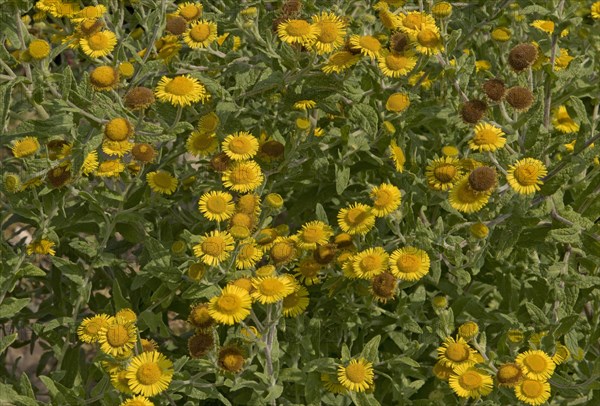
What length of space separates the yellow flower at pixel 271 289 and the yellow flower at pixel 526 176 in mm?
807

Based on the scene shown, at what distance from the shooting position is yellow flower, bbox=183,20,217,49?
2.85 meters

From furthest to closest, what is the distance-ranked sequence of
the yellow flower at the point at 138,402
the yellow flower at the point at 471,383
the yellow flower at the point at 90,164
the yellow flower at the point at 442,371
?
the yellow flower at the point at 90,164 < the yellow flower at the point at 442,371 < the yellow flower at the point at 471,383 < the yellow flower at the point at 138,402

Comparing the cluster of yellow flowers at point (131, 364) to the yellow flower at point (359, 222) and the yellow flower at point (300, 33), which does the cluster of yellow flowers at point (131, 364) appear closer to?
the yellow flower at point (359, 222)

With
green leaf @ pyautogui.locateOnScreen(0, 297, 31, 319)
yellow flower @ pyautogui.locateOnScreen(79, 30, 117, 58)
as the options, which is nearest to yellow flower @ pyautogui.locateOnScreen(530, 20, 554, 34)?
yellow flower @ pyautogui.locateOnScreen(79, 30, 117, 58)

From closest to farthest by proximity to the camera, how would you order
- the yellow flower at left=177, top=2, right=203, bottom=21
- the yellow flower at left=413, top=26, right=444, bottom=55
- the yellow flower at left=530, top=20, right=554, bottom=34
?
the yellow flower at left=413, top=26, right=444, bottom=55 → the yellow flower at left=177, top=2, right=203, bottom=21 → the yellow flower at left=530, top=20, right=554, bottom=34

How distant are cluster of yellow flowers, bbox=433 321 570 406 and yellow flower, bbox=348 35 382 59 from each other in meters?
0.98

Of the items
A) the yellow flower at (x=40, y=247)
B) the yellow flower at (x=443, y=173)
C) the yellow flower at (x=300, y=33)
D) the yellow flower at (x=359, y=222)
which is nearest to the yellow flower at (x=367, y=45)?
the yellow flower at (x=300, y=33)

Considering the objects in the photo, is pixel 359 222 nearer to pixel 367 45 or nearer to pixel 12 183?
pixel 367 45

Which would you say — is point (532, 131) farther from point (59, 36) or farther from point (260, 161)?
point (59, 36)

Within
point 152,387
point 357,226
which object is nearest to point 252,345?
point 152,387

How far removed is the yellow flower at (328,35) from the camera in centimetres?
269

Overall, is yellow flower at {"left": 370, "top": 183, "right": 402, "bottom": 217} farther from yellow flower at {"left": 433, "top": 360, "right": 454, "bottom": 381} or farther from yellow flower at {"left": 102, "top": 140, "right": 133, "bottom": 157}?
yellow flower at {"left": 102, "top": 140, "right": 133, "bottom": 157}

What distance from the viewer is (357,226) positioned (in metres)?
2.71

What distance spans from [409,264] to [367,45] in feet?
2.53
